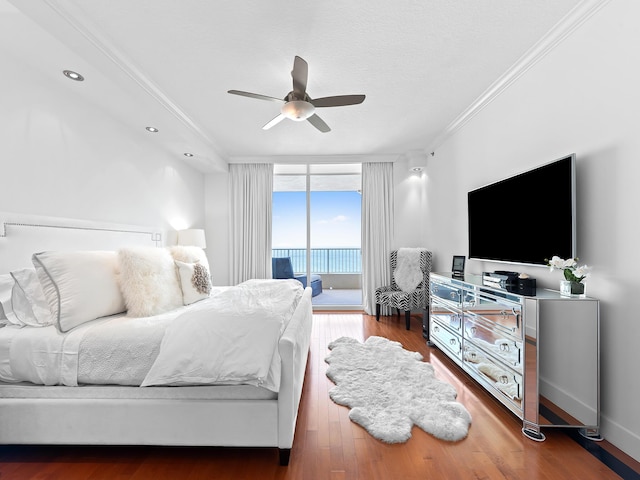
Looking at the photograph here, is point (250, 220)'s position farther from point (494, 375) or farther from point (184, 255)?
point (494, 375)

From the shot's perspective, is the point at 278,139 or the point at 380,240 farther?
the point at 380,240

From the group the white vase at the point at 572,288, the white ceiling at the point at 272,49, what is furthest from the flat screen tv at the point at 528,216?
the white ceiling at the point at 272,49

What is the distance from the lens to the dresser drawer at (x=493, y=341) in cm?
201

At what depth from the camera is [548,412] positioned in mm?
1893

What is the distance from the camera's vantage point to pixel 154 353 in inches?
67.4

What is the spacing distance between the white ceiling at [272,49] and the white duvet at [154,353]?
75.8 inches

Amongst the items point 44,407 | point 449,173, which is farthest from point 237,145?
point 44,407

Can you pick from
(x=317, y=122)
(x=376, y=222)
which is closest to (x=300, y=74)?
(x=317, y=122)

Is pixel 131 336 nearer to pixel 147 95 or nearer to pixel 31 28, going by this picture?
pixel 31 28

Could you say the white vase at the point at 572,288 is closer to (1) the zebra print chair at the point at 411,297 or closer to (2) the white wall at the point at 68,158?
(1) the zebra print chair at the point at 411,297

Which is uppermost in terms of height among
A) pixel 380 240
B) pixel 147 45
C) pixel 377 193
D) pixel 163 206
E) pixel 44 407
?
pixel 147 45

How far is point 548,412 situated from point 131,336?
261 cm

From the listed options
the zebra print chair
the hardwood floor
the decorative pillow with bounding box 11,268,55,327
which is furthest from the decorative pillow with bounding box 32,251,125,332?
the zebra print chair

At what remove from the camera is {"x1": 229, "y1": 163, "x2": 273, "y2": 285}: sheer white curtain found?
5.25m
